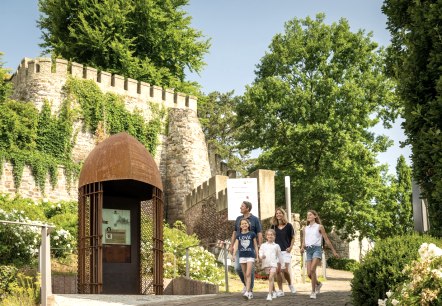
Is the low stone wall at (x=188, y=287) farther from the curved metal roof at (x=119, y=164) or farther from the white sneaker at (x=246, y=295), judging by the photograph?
the white sneaker at (x=246, y=295)

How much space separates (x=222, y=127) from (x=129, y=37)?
1089cm

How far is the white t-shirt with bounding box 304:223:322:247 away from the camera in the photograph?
43.7 feet

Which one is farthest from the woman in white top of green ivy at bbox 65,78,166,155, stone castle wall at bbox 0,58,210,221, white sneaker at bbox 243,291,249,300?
green ivy at bbox 65,78,166,155

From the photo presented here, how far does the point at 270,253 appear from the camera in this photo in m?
13.3

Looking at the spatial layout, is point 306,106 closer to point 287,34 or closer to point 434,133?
point 287,34

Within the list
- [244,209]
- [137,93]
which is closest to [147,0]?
[137,93]

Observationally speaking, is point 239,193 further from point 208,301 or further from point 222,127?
point 222,127

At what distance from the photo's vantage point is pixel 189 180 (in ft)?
116

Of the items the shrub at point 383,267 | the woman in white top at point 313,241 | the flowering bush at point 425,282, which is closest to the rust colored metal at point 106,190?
the woman in white top at point 313,241

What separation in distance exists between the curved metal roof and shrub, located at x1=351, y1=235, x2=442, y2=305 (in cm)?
593

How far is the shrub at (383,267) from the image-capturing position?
9756 millimetres

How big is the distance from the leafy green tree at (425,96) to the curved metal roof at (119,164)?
527cm

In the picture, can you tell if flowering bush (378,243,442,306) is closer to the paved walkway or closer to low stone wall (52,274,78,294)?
the paved walkway

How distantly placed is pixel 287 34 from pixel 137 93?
7.07 m
